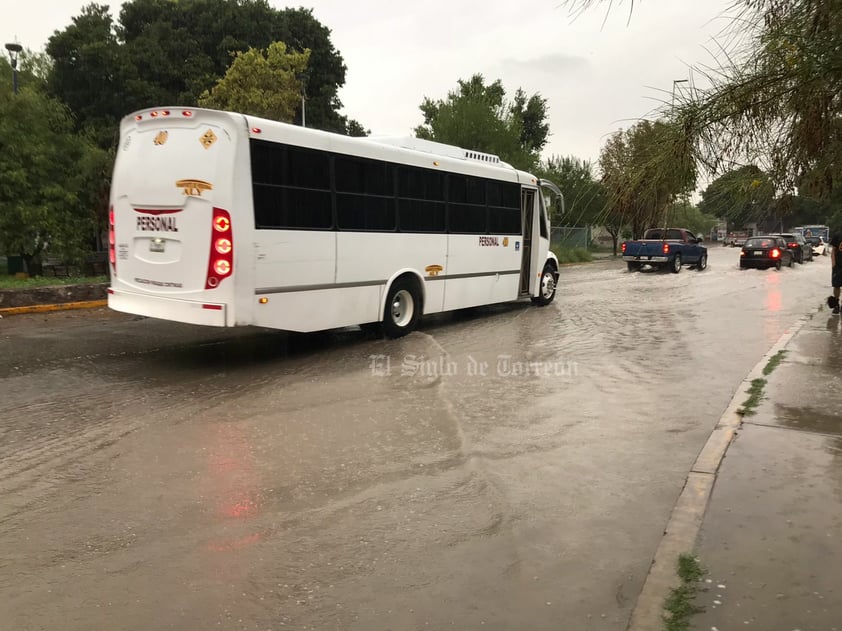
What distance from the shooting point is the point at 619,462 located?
5.59 m

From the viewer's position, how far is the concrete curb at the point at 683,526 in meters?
3.35

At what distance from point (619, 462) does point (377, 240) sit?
19.9 ft

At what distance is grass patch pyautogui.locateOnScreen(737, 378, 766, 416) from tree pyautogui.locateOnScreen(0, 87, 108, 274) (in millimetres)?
15904

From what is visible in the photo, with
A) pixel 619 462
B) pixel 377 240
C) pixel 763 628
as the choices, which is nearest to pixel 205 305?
pixel 377 240

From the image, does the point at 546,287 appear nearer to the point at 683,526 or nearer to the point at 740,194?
the point at 683,526

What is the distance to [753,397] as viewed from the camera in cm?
733

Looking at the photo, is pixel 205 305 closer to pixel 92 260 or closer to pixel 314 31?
pixel 92 260

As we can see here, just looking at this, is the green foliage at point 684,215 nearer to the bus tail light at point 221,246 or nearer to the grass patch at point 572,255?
the bus tail light at point 221,246

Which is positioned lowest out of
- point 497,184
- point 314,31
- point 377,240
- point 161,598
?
point 161,598

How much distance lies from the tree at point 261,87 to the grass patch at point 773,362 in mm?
19233

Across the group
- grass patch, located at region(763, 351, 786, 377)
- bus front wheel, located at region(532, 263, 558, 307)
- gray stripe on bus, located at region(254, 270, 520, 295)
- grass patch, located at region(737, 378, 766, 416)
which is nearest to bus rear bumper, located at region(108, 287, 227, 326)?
gray stripe on bus, located at region(254, 270, 520, 295)

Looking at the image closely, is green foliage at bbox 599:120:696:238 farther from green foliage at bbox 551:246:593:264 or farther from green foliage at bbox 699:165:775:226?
green foliage at bbox 551:246:593:264

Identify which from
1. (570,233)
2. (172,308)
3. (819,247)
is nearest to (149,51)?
(172,308)


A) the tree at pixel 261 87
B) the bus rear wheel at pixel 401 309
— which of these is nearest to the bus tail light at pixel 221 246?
the bus rear wheel at pixel 401 309
